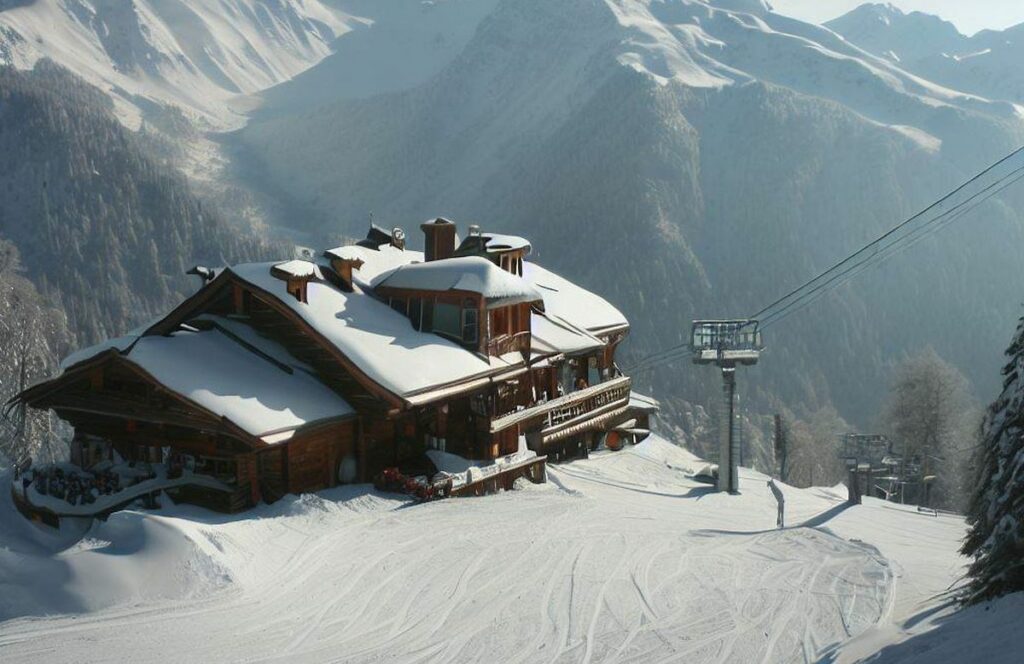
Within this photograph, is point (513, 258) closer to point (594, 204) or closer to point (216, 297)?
point (216, 297)

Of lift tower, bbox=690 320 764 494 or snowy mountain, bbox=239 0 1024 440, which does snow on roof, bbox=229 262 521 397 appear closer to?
lift tower, bbox=690 320 764 494

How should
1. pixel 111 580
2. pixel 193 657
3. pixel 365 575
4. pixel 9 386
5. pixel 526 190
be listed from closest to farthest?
pixel 193 657
pixel 111 580
pixel 365 575
pixel 9 386
pixel 526 190

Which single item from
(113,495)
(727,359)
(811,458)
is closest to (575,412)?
(727,359)

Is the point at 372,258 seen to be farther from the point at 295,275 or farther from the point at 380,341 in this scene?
the point at 295,275

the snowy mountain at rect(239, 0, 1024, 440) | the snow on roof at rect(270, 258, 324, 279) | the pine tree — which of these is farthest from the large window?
the snowy mountain at rect(239, 0, 1024, 440)

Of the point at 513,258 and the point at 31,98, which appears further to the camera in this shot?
the point at 31,98

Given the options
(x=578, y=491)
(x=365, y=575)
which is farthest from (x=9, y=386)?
(x=365, y=575)
